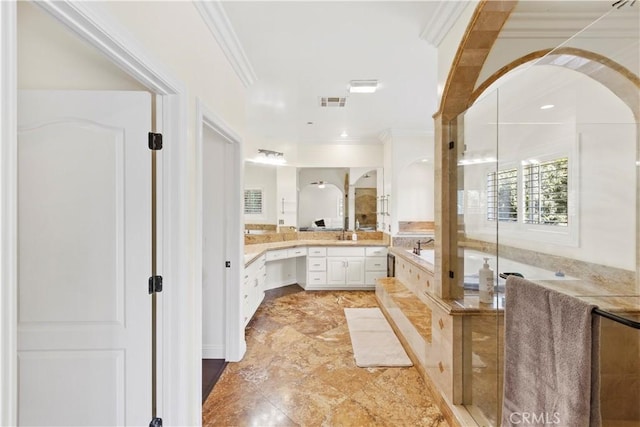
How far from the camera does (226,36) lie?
2.04 meters

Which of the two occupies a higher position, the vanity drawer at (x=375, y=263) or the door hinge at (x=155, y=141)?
the door hinge at (x=155, y=141)

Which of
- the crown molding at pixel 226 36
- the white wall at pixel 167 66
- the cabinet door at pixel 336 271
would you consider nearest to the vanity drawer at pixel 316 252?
the cabinet door at pixel 336 271

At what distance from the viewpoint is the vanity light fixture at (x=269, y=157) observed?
15.3ft

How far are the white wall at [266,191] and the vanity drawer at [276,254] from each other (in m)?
0.73

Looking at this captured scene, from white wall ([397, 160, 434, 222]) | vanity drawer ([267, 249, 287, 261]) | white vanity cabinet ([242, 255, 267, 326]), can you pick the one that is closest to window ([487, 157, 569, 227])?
white vanity cabinet ([242, 255, 267, 326])

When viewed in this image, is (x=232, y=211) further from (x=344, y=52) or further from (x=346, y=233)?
(x=346, y=233)

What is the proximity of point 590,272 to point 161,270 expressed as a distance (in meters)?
2.49

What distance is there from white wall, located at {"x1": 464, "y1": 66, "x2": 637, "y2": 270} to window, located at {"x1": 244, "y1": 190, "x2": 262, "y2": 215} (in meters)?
3.67

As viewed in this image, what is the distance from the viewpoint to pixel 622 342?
1383 millimetres

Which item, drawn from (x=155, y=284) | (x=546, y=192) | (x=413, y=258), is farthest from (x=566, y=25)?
(x=155, y=284)

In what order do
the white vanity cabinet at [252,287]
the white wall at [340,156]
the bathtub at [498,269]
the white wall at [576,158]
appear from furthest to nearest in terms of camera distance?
the white wall at [340,156]
the white vanity cabinet at [252,287]
the bathtub at [498,269]
the white wall at [576,158]

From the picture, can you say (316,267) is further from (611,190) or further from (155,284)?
(611,190)

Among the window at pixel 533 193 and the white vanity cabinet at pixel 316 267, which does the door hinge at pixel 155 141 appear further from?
the white vanity cabinet at pixel 316 267

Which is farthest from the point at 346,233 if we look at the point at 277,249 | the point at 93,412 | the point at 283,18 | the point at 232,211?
the point at 93,412
